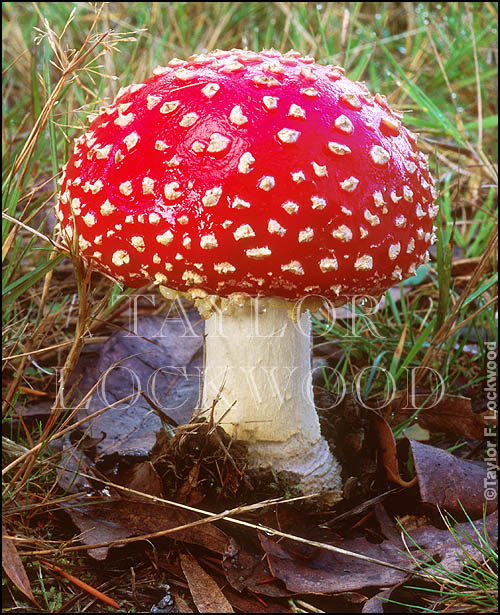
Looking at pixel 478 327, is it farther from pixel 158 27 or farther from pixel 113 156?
pixel 158 27

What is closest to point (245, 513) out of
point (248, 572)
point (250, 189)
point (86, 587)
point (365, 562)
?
point (248, 572)

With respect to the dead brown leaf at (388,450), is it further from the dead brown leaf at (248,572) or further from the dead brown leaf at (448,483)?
the dead brown leaf at (248,572)

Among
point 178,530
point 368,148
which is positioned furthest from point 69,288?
point 368,148

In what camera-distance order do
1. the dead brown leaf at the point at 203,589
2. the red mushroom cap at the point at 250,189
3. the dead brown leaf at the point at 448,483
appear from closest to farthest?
the red mushroom cap at the point at 250,189
the dead brown leaf at the point at 203,589
the dead brown leaf at the point at 448,483

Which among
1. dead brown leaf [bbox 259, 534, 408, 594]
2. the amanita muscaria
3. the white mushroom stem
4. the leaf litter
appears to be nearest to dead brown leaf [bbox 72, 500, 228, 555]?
the leaf litter

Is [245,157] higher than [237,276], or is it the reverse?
[245,157]

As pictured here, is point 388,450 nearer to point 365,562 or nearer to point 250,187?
point 365,562

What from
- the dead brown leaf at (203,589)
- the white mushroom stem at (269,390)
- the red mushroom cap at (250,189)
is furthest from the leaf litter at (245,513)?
the red mushroom cap at (250,189)
